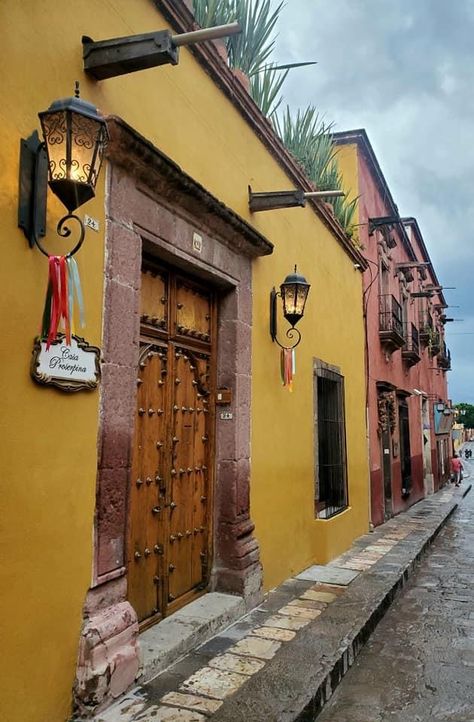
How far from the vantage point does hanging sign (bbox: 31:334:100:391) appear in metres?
2.58

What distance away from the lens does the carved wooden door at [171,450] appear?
367 cm

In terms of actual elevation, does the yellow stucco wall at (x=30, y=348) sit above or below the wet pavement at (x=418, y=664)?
above

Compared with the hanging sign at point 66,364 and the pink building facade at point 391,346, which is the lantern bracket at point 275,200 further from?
the pink building facade at point 391,346

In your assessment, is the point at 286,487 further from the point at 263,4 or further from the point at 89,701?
the point at 263,4

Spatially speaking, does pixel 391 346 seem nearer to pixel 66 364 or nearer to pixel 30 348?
pixel 66 364

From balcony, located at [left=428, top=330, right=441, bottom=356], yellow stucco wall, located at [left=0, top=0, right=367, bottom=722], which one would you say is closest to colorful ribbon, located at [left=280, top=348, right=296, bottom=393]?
yellow stucco wall, located at [left=0, top=0, right=367, bottom=722]

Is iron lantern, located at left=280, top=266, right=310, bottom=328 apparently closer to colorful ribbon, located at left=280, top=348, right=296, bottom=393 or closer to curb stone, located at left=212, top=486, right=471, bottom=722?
colorful ribbon, located at left=280, top=348, right=296, bottom=393

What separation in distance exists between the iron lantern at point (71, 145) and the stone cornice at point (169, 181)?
0.61m

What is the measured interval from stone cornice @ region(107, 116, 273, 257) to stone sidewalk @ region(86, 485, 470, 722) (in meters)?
2.81

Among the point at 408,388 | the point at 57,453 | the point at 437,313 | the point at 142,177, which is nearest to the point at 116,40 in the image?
the point at 142,177

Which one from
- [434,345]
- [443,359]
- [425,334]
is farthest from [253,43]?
[443,359]

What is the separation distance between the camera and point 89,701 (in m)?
2.75

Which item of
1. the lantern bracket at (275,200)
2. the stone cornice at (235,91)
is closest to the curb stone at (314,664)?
the lantern bracket at (275,200)

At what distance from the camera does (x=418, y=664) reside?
4.03m
